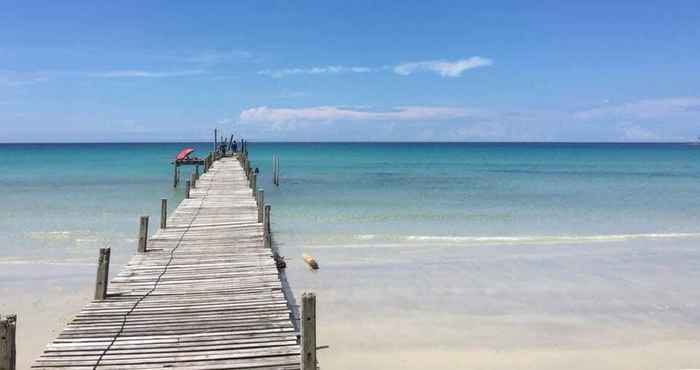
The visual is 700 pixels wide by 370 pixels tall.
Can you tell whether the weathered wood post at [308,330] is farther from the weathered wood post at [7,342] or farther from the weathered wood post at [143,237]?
the weathered wood post at [143,237]

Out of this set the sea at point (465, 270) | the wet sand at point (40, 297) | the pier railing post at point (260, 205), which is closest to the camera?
the sea at point (465, 270)

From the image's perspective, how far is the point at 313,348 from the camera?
6105 mm

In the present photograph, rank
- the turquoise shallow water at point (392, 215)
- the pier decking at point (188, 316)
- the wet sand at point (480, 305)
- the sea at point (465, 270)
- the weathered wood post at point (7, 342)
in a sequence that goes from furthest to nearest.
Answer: the turquoise shallow water at point (392, 215) < the sea at point (465, 270) < the wet sand at point (480, 305) < the pier decking at point (188, 316) < the weathered wood post at point (7, 342)

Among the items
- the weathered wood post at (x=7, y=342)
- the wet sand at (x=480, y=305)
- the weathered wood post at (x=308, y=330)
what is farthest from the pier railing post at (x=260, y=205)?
the weathered wood post at (x=7, y=342)

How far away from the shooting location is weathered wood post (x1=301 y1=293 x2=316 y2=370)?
6027mm

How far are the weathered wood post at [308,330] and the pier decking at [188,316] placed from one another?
423mm

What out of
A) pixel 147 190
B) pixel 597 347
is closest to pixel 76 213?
pixel 147 190

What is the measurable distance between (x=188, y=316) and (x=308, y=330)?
2538mm

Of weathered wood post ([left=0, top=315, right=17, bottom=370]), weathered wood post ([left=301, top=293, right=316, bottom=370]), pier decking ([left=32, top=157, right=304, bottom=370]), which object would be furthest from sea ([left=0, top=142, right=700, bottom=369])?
weathered wood post ([left=0, top=315, right=17, bottom=370])

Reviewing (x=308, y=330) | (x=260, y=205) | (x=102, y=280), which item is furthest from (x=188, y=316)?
(x=260, y=205)

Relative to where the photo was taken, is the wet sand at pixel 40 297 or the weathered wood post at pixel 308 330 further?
the wet sand at pixel 40 297

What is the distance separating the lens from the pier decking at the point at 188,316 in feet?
21.6

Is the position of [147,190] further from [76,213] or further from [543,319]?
[543,319]

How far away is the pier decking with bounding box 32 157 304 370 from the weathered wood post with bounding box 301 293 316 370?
0.42 m
